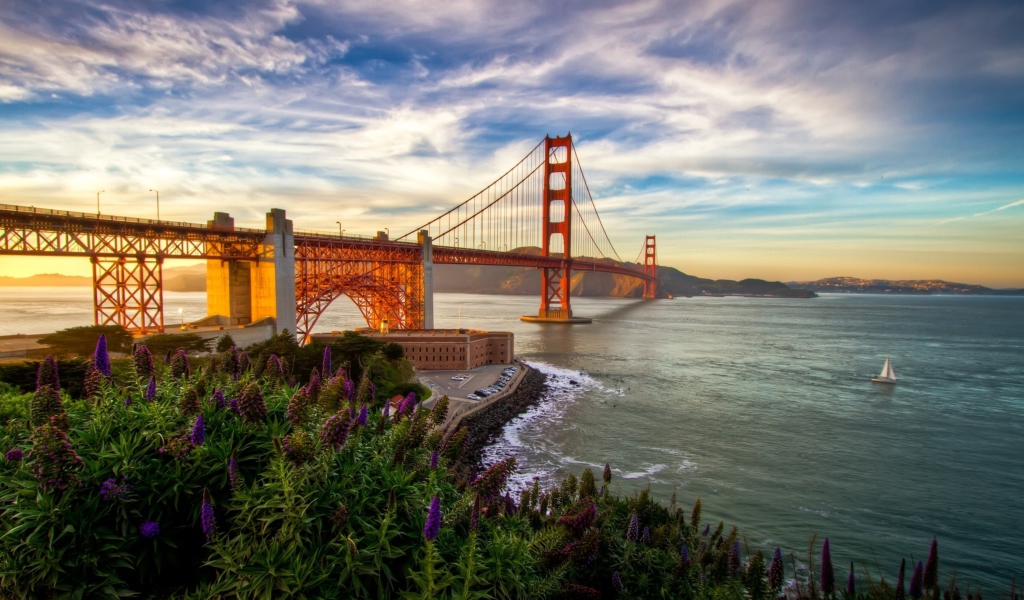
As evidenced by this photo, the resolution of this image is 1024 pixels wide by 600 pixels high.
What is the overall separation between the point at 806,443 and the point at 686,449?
252 inches

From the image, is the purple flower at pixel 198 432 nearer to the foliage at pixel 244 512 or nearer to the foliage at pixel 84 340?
the foliage at pixel 244 512

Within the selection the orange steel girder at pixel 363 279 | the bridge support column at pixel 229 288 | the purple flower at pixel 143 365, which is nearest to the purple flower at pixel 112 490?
the purple flower at pixel 143 365

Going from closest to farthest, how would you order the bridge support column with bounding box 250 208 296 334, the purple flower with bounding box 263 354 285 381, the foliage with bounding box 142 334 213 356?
1. the purple flower with bounding box 263 354 285 381
2. the foliage with bounding box 142 334 213 356
3. the bridge support column with bounding box 250 208 296 334

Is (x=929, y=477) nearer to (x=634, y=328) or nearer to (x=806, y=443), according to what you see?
(x=806, y=443)

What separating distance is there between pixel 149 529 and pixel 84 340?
23525 millimetres

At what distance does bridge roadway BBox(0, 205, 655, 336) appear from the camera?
2552cm

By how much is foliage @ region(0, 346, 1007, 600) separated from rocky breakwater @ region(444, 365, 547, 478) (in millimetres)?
14385

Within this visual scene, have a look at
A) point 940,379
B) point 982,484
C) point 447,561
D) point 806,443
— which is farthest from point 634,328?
point 447,561

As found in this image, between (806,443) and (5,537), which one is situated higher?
(5,537)

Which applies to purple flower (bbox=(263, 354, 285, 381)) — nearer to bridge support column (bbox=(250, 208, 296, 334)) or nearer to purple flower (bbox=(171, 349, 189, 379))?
purple flower (bbox=(171, 349, 189, 379))

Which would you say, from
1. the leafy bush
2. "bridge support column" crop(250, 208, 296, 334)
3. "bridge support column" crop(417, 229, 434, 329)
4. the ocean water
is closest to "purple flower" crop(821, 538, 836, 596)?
the ocean water

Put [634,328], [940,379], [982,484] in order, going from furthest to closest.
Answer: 1. [634,328]
2. [940,379]
3. [982,484]

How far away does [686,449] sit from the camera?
23.4 metres

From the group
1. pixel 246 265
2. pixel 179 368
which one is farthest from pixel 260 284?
pixel 179 368
